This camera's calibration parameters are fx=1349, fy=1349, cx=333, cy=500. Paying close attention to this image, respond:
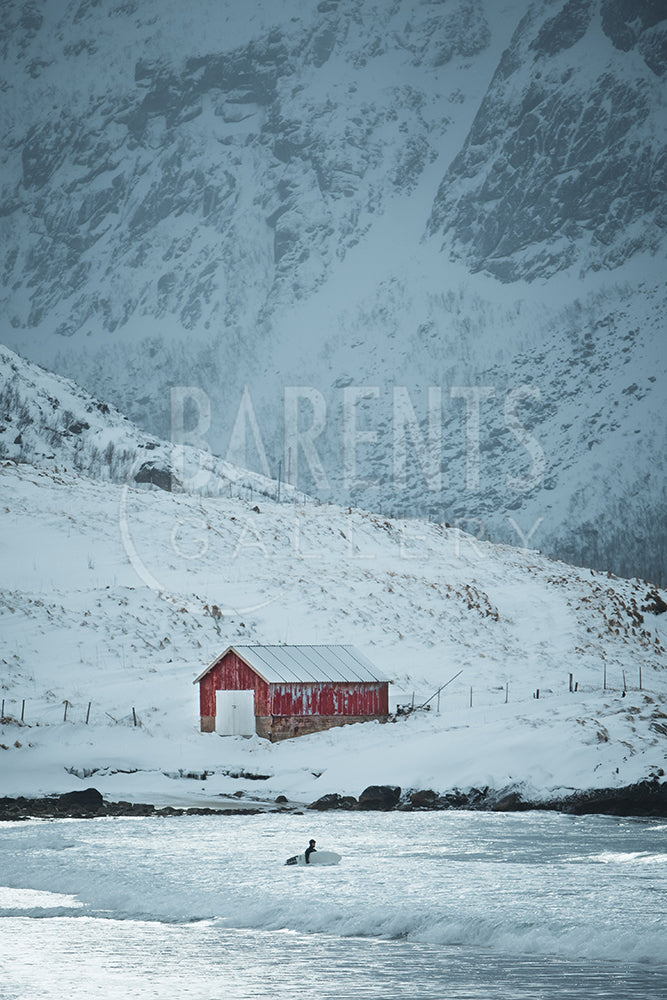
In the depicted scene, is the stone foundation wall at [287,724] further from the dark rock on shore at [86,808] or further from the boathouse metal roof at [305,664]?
the dark rock on shore at [86,808]

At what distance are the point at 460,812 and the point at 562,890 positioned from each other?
12129 mm

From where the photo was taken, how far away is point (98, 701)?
42688mm

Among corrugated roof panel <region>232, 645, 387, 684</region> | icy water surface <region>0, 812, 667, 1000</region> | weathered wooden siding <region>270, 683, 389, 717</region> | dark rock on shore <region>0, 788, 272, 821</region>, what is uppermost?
corrugated roof panel <region>232, 645, 387, 684</region>

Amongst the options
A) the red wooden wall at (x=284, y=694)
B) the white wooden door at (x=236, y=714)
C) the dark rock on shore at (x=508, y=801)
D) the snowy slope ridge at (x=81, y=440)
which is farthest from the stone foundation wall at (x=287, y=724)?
the snowy slope ridge at (x=81, y=440)

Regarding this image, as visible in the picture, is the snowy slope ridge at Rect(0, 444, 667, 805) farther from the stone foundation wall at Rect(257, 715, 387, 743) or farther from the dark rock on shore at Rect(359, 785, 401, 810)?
the dark rock on shore at Rect(359, 785, 401, 810)

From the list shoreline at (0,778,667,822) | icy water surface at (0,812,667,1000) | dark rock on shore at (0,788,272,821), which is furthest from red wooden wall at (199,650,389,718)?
icy water surface at (0,812,667,1000)

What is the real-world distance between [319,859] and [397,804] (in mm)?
10644

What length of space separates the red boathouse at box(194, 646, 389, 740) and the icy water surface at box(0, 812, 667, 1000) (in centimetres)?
1370

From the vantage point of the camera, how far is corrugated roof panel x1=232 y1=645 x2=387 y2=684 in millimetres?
42625

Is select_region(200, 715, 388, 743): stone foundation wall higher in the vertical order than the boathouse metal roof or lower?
lower

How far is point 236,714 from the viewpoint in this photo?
4225 cm

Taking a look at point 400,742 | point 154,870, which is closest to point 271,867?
point 154,870

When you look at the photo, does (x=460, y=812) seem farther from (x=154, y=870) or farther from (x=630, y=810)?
(x=154, y=870)

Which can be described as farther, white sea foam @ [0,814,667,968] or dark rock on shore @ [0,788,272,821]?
dark rock on shore @ [0,788,272,821]
